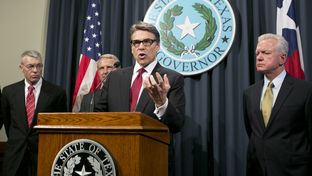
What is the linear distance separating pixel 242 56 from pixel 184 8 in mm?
750

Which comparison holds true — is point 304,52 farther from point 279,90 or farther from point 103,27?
point 103,27

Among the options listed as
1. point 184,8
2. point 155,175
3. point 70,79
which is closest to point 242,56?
point 184,8

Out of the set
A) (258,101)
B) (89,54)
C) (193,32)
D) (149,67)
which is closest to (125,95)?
(149,67)

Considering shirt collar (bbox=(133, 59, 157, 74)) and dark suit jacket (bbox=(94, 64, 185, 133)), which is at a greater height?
shirt collar (bbox=(133, 59, 157, 74))

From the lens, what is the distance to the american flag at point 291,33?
335 centimetres

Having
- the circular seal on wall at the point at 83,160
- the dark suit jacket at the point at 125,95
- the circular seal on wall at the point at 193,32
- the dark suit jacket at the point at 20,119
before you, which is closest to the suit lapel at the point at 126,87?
the dark suit jacket at the point at 125,95

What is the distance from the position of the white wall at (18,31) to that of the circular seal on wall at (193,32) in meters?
1.39

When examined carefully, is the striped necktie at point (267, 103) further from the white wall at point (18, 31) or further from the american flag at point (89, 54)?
the white wall at point (18, 31)

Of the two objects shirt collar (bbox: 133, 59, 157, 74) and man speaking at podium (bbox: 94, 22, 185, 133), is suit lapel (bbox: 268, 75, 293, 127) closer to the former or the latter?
man speaking at podium (bbox: 94, 22, 185, 133)

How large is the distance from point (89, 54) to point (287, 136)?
7.28 ft

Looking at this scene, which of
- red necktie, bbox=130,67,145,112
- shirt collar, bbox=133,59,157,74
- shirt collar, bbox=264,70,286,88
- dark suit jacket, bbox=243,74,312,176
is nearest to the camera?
red necktie, bbox=130,67,145,112

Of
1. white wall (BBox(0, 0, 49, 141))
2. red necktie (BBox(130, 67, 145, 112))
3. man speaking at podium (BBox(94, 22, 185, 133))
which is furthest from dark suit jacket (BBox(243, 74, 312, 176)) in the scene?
white wall (BBox(0, 0, 49, 141))

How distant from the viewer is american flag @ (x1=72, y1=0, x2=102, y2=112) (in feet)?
13.3

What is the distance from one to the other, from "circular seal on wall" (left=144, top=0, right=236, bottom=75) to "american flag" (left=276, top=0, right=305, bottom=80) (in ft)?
1.38
